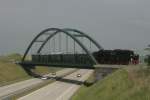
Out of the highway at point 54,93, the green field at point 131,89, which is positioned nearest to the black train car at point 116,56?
the highway at point 54,93

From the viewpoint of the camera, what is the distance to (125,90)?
121ft

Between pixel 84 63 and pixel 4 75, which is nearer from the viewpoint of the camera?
pixel 84 63

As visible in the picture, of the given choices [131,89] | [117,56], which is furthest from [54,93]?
[131,89]

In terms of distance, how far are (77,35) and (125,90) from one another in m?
103

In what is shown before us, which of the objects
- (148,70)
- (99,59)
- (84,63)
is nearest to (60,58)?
(84,63)

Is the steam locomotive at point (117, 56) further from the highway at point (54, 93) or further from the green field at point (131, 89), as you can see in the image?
the green field at point (131, 89)

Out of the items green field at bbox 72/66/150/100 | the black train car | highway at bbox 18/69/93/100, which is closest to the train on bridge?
the black train car

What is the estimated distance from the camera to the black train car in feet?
345

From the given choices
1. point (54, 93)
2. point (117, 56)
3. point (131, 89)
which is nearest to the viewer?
point (131, 89)

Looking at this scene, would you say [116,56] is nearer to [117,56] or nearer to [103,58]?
[117,56]

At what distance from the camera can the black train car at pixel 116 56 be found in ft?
345

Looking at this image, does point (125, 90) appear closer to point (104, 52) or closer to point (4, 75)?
point (104, 52)

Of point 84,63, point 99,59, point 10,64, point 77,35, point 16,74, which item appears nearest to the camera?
point 99,59

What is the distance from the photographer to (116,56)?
10888 cm
